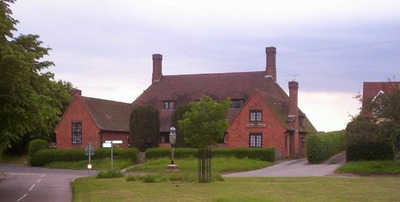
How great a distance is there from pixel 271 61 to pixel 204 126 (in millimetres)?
33950

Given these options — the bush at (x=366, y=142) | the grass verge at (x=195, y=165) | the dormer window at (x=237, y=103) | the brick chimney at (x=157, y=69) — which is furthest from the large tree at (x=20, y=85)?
the brick chimney at (x=157, y=69)

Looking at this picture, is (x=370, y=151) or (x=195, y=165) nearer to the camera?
(x=370, y=151)

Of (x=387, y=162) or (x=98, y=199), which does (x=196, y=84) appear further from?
(x=98, y=199)

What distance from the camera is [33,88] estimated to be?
Result: 89.4 feet

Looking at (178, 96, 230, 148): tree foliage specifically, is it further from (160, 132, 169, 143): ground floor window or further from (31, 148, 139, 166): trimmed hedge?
(160, 132, 169, 143): ground floor window

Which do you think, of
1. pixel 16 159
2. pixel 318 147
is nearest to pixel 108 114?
pixel 16 159

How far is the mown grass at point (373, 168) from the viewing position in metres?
45.6

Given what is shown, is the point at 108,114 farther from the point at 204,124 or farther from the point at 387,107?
the point at 204,124

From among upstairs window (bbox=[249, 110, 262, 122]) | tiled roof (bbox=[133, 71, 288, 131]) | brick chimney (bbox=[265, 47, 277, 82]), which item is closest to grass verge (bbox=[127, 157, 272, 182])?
upstairs window (bbox=[249, 110, 262, 122])

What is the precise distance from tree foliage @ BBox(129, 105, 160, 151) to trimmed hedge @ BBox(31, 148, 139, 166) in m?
3.34

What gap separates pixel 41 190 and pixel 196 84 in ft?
128

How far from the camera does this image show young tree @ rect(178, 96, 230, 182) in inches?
1403

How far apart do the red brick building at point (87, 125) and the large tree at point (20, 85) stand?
36143 mm

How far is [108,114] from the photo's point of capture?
6831cm
